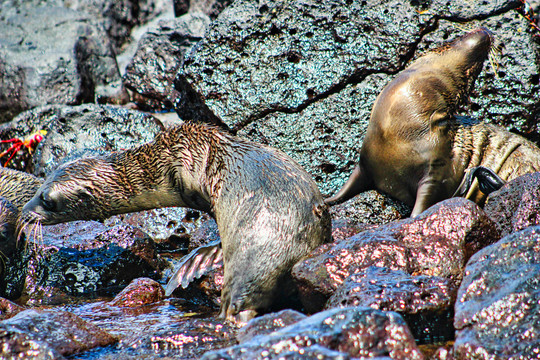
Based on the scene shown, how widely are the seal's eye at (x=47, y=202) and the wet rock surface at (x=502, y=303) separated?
4197 millimetres

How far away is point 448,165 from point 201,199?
2.77 m

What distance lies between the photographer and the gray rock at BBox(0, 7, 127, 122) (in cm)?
1431

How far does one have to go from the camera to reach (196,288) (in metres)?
5.32

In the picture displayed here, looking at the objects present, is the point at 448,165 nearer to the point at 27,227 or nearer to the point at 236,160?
the point at 236,160

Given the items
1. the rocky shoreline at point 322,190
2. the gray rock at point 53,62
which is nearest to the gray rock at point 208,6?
the rocky shoreline at point 322,190

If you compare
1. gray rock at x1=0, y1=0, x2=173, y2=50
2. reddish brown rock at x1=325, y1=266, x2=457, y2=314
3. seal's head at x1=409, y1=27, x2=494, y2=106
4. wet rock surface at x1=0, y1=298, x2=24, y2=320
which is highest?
gray rock at x1=0, y1=0, x2=173, y2=50

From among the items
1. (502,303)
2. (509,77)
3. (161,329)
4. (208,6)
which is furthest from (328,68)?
(208,6)

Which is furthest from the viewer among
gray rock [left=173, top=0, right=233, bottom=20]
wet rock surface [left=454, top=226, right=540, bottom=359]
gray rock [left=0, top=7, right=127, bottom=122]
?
gray rock [left=173, top=0, right=233, bottom=20]

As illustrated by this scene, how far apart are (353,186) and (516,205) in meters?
2.48

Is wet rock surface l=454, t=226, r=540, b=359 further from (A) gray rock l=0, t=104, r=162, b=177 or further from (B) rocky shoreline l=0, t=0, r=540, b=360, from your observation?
(A) gray rock l=0, t=104, r=162, b=177

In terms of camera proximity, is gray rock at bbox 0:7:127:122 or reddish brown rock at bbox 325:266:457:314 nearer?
reddish brown rock at bbox 325:266:457:314

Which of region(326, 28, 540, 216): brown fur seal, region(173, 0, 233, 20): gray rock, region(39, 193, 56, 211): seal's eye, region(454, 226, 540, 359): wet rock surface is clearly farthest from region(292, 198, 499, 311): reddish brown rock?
region(173, 0, 233, 20): gray rock

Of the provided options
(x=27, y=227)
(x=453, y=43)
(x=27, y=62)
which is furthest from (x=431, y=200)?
(x=27, y=62)

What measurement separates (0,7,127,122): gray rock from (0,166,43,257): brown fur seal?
23.8ft
